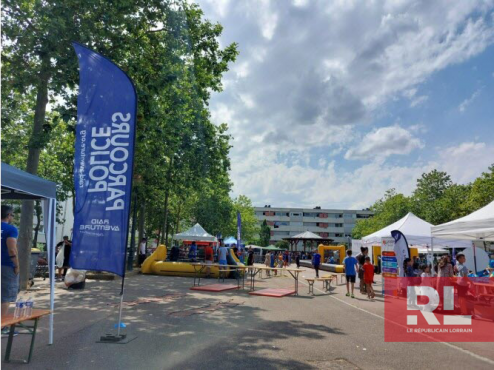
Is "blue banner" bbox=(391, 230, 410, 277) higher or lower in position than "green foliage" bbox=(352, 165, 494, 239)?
lower

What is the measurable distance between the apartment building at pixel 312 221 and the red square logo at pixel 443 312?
104m

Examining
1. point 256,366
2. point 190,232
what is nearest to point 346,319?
point 256,366

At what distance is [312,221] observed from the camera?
117 meters

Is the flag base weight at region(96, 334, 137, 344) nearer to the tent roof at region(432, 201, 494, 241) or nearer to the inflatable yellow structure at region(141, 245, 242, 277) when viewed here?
the tent roof at region(432, 201, 494, 241)

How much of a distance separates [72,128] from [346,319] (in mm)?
9847

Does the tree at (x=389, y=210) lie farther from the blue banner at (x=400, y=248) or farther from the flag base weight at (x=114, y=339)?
the flag base weight at (x=114, y=339)

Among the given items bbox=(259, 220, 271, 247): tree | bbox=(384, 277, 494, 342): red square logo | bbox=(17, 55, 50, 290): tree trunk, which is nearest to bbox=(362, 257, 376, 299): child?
bbox=(384, 277, 494, 342): red square logo

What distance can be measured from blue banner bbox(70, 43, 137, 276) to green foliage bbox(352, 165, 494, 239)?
35.6 m

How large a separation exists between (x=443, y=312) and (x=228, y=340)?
7.30 meters

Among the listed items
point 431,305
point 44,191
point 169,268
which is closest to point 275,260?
point 169,268

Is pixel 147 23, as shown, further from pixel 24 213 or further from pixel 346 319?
pixel 346 319

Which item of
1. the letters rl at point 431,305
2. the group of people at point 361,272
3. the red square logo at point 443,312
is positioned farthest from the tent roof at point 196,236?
the letters rl at point 431,305

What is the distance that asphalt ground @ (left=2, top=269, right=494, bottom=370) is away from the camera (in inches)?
216

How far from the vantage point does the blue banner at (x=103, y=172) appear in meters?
6.60
